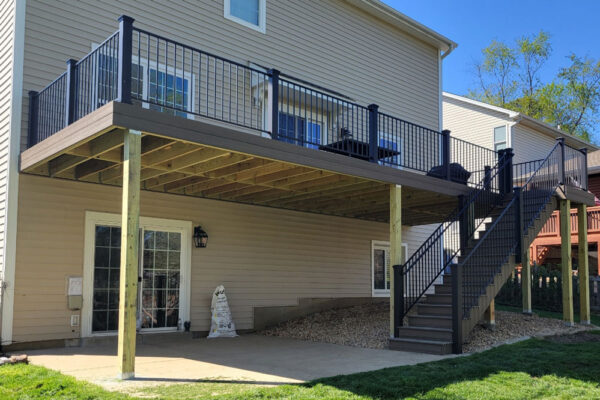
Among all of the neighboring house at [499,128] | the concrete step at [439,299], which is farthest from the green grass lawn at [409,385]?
the neighboring house at [499,128]

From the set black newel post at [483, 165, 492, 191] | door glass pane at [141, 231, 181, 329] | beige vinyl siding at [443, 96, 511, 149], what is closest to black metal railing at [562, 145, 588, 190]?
black newel post at [483, 165, 492, 191]

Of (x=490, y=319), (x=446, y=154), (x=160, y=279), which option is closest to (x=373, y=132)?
(x=446, y=154)

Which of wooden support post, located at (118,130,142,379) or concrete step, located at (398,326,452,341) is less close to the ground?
wooden support post, located at (118,130,142,379)

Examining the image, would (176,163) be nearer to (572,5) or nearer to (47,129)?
(47,129)

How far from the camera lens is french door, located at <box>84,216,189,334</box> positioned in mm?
9281

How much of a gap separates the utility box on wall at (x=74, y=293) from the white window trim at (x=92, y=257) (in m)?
0.09

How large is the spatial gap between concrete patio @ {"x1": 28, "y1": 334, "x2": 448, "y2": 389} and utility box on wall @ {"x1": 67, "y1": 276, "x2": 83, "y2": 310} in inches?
26.2

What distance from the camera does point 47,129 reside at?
328 inches

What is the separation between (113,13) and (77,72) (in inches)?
93.3

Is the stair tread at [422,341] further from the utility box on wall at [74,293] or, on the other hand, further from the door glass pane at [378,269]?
the door glass pane at [378,269]

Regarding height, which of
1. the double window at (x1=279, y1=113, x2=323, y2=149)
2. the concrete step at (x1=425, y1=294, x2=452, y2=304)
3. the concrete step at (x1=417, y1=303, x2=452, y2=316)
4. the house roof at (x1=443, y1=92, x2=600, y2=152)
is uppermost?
the house roof at (x1=443, y1=92, x2=600, y2=152)

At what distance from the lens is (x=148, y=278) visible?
1003 centimetres

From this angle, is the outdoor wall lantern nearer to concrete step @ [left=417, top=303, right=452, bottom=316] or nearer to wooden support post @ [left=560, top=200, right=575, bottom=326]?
concrete step @ [left=417, top=303, right=452, bottom=316]

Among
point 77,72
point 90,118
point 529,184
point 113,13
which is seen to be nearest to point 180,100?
point 113,13
